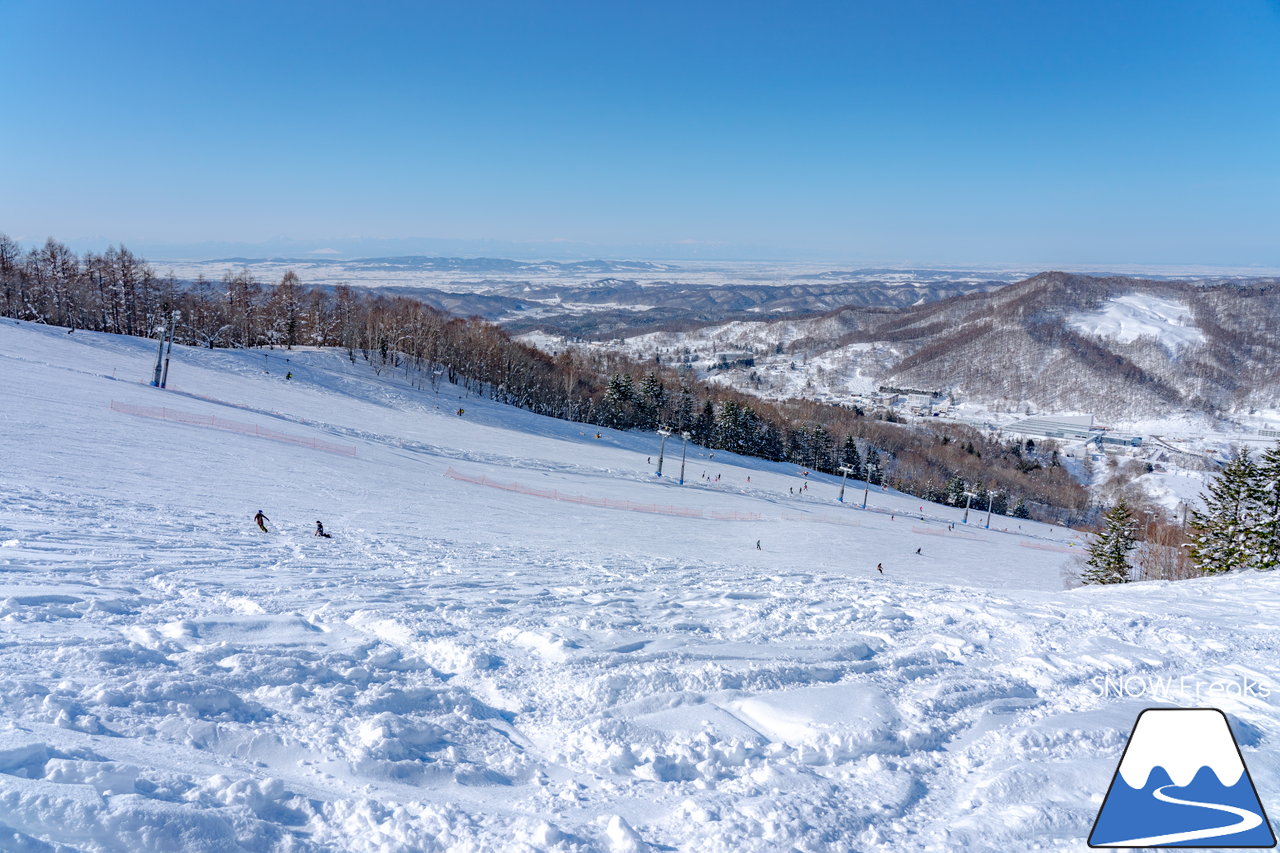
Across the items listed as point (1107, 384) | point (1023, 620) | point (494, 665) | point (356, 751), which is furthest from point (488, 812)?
point (1107, 384)

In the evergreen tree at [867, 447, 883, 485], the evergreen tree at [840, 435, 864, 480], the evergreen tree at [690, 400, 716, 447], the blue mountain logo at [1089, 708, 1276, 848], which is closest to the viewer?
the blue mountain logo at [1089, 708, 1276, 848]

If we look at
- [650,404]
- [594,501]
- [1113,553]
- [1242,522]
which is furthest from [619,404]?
[1242,522]

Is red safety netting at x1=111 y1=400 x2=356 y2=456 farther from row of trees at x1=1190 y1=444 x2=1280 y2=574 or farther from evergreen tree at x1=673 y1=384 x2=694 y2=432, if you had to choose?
evergreen tree at x1=673 y1=384 x2=694 y2=432

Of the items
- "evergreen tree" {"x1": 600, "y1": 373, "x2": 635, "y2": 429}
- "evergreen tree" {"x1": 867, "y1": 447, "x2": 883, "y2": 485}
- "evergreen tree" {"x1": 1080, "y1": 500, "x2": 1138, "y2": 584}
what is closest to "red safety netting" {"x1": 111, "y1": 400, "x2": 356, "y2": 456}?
"evergreen tree" {"x1": 1080, "y1": 500, "x2": 1138, "y2": 584}

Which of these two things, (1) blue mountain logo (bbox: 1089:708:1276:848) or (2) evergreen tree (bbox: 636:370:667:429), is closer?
(1) blue mountain logo (bbox: 1089:708:1276:848)

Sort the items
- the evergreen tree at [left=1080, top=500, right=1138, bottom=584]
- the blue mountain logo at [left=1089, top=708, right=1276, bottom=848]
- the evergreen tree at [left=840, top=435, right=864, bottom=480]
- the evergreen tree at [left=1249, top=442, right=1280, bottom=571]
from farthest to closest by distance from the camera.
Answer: the evergreen tree at [left=840, top=435, right=864, bottom=480] < the evergreen tree at [left=1080, top=500, right=1138, bottom=584] < the evergreen tree at [left=1249, top=442, right=1280, bottom=571] < the blue mountain logo at [left=1089, top=708, right=1276, bottom=848]

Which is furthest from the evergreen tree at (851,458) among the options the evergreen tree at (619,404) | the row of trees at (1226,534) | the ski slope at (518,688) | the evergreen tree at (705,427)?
the ski slope at (518,688)
